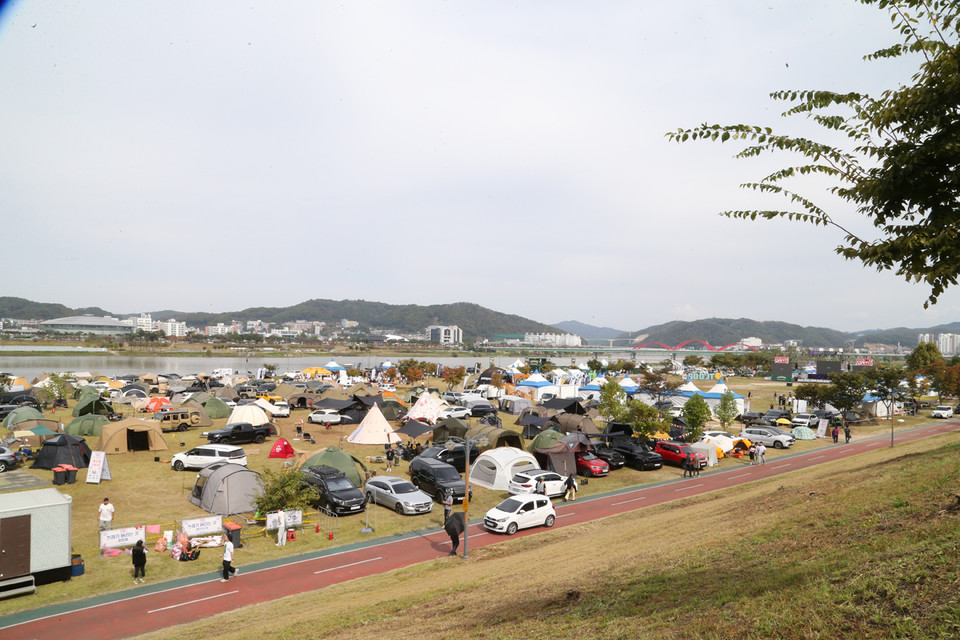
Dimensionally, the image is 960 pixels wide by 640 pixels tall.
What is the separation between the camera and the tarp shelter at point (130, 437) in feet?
89.1

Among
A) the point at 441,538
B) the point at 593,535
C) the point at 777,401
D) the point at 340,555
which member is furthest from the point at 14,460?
the point at 777,401

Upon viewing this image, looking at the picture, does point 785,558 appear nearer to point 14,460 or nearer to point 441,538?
point 441,538

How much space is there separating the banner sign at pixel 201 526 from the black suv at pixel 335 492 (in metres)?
3.31

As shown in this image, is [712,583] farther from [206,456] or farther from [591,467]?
[206,456]

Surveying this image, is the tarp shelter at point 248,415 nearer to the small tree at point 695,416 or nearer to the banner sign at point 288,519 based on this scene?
the banner sign at point 288,519

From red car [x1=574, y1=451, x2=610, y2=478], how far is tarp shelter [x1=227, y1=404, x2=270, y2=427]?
19.2m

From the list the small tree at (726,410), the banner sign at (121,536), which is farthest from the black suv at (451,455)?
the small tree at (726,410)

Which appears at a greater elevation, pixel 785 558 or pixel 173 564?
pixel 785 558

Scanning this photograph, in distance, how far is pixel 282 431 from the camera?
35688 mm

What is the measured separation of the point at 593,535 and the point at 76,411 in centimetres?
3666

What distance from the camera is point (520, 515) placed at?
1786 cm

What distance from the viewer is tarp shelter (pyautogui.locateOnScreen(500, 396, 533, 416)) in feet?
148

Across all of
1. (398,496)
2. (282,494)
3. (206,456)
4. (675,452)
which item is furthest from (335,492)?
(675,452)

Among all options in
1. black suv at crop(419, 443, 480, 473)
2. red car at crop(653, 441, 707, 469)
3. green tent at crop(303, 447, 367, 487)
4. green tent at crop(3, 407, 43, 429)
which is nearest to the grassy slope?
green tent at crop(303, 447, 367, 487)
